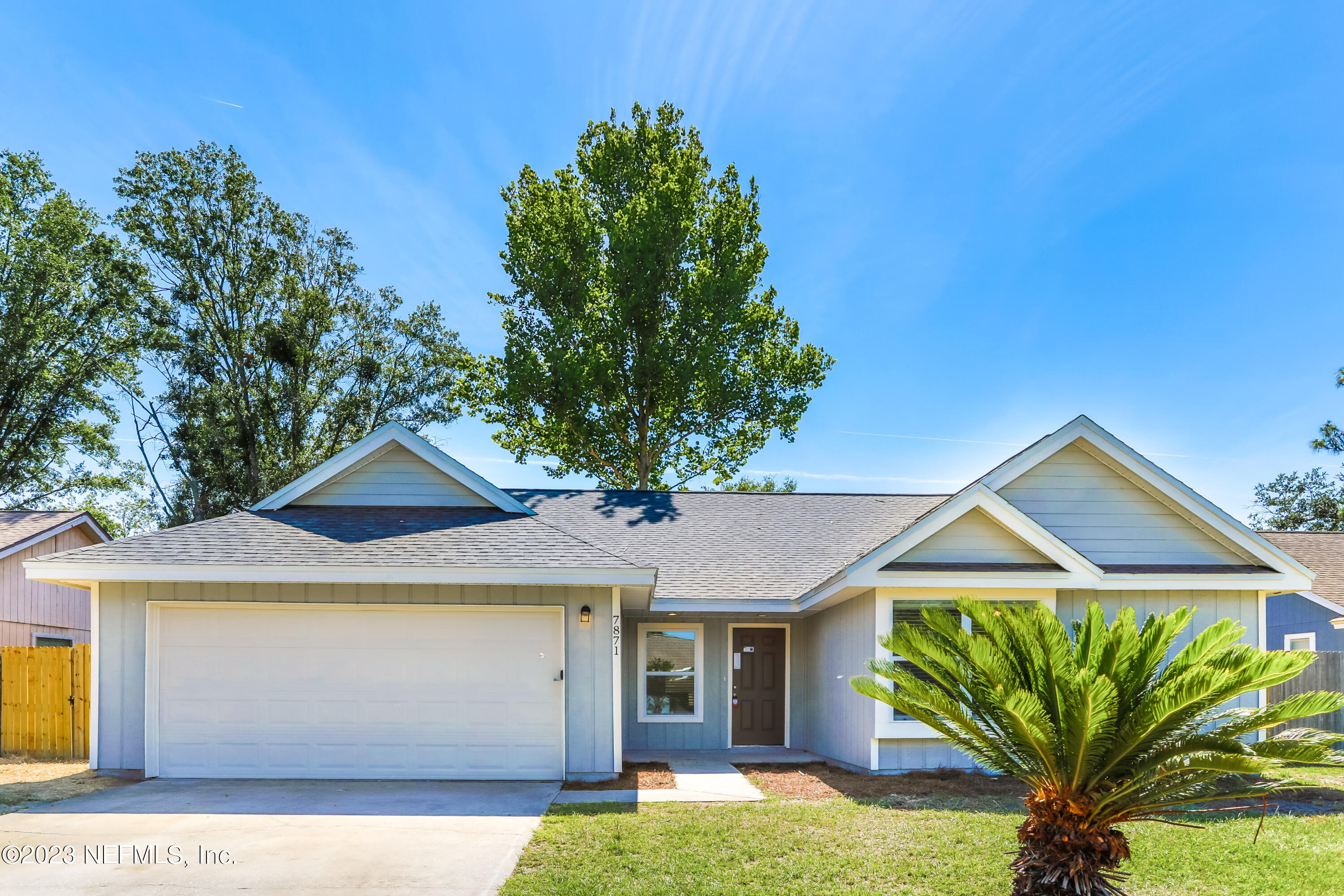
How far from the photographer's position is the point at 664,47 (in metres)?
12.8

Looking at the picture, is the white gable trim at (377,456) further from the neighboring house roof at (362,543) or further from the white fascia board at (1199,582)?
the white fascia board at (1199,582)

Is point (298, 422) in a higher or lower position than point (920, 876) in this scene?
higher

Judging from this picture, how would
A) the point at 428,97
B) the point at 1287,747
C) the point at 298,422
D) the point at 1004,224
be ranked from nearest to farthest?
the point at 1287,747 → the point at 428,97 → the point at 1004,224 → the point at 298,422

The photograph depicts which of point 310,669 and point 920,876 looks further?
point 310,669

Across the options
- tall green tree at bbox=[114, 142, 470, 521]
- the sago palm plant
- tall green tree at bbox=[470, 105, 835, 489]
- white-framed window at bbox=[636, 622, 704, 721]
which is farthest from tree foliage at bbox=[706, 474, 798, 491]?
the sago palm plant

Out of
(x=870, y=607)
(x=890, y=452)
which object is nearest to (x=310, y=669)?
(x=870, y=607)

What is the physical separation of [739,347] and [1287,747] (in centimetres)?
2238

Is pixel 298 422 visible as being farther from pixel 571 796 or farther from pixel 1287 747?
pixel 1287 747

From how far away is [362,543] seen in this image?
405 inches

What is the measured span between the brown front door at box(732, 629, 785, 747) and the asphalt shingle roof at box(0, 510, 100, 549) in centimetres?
1445

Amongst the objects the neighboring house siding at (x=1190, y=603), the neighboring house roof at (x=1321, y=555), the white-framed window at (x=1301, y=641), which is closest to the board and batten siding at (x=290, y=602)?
the neighboring house siding at (x=1190, y=603)

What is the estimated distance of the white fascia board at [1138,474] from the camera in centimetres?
1166

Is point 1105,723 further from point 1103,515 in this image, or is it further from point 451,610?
point 1103,515

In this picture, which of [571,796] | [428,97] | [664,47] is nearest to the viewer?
[571,796]
